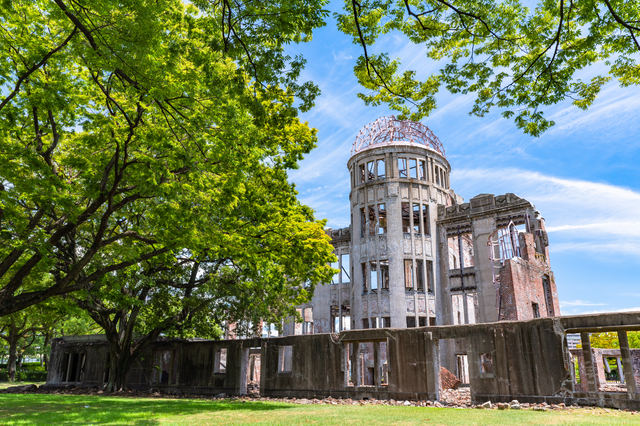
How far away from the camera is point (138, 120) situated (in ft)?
38.9

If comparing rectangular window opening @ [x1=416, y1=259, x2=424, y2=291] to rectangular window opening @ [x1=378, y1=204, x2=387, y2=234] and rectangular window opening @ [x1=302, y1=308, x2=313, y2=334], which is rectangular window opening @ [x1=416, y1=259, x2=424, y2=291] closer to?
rectangular window opening @ [x1=378, y1=204, x2=387, y2=234]

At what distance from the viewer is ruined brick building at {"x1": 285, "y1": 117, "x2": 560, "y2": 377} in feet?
94.8

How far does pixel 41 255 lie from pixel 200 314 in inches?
451

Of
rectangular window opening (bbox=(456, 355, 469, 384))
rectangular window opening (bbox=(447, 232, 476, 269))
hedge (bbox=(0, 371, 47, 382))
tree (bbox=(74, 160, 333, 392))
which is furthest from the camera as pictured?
hedge (bbox=(0, 371, 47, 382))

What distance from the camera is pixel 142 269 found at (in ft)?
72.9

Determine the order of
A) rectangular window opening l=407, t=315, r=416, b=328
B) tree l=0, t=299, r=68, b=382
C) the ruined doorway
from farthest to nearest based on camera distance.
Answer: tree l=0, t=299, r=68, b=382
rectangular window opening l=407, t=315, r=416, b=328
the ruined doorway

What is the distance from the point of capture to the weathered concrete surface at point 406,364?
1488cm

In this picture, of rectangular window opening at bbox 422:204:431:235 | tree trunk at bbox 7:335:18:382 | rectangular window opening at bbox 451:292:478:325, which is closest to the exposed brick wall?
rectangular window opening at bbox 451:292:478:325

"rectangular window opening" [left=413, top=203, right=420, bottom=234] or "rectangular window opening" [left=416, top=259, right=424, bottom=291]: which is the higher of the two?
"rectangular window opening" [left=413, top=203, right=420, bottom=234]

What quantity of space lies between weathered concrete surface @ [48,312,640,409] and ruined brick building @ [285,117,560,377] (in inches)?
224

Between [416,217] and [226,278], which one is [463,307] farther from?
[226,278]

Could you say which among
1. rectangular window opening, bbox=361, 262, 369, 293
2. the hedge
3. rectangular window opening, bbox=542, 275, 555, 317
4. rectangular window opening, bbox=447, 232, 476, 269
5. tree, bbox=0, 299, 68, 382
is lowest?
the hedge

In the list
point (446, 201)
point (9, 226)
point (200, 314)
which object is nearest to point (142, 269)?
point (200, 314)

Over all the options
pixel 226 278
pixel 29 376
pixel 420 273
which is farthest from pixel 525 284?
pixel 29 376
